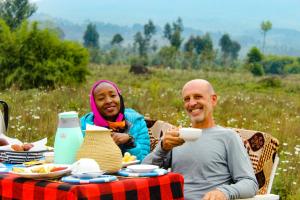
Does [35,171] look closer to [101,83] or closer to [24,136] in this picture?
[101,83]

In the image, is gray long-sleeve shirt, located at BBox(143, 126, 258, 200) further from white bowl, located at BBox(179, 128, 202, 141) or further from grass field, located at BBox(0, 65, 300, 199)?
grass field, located at BBox(0, 65, 300, 199)

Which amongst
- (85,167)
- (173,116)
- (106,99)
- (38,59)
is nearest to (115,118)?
(106,99)

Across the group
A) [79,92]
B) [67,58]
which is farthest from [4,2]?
[79,92]

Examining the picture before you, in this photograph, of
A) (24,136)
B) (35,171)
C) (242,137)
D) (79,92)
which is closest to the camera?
(35,171)

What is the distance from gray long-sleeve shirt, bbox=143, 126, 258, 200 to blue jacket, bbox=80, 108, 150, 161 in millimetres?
491

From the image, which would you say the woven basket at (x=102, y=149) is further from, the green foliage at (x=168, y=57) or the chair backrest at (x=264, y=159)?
the green foliage at (x=168, y=57)

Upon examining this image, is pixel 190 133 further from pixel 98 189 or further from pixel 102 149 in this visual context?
pixel 98 189

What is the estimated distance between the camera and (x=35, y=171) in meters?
3.68

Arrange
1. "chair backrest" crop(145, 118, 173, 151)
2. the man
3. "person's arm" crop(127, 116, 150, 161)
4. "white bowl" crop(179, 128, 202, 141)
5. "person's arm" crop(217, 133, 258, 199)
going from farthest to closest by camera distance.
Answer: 1. "chair backrest" crop(145, 118, 173, 151)
2. "person's arm" crop(127, 116, 150, 161)
3. the man
4. "person's arm" crop(217, 133, 258, 199)
5. "white bowl" crop(179, 128, 202, 141)

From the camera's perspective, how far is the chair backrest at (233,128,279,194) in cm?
476

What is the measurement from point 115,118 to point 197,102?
835 mm

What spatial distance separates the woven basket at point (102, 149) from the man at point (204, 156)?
2.27ft

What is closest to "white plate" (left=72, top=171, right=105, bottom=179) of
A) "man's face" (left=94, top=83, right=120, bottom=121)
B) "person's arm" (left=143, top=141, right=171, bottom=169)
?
"person's arm" (left=143, top=141, right=171, bottom=169)

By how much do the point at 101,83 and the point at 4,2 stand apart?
49.5 metres
